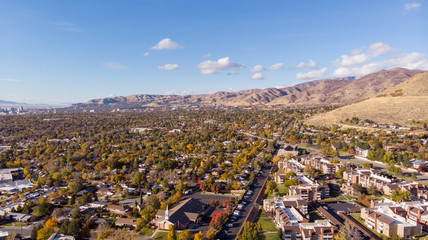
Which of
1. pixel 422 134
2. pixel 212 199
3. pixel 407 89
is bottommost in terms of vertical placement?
pixel 212 199

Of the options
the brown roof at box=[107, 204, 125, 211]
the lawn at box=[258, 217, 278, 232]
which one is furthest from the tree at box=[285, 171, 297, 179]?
the brown roof at box=[107, 204, 125, 211]

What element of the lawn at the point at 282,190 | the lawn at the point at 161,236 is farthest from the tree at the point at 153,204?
the lawn at the point at 282,190

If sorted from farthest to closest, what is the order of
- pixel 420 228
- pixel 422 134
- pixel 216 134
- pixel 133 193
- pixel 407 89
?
1. pixel 407 89
2. pixel 216 134
3. pixel 422 134
4. pixel 133 193
5. pixel 420 228

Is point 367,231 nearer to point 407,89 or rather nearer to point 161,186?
point 161,186

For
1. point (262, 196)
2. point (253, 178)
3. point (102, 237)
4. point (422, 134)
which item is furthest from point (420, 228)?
point (422, 134)

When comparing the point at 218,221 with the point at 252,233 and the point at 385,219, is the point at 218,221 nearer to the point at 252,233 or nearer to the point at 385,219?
the point at 252,233

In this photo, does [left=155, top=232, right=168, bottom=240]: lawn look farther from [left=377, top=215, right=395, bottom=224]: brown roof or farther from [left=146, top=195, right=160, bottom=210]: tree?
[left=377, top=215, right=395, bottom=224]: brown roof

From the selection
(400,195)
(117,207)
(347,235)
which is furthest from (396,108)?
(117,207)
